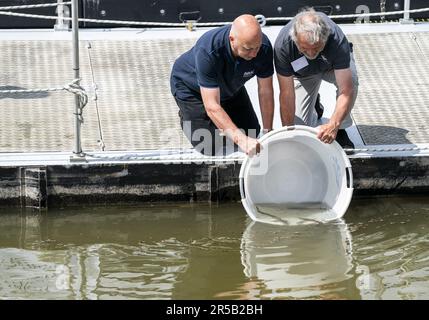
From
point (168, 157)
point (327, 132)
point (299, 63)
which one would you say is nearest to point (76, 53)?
point (168, 157)

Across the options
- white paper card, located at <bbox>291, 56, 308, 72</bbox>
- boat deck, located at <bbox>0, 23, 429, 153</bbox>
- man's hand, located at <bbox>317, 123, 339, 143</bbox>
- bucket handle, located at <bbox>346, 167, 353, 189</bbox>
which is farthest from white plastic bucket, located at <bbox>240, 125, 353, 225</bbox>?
boat deck, located at <bbox>0, 23, 429, 153</bbox>

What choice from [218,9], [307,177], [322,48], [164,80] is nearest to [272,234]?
[307,177]

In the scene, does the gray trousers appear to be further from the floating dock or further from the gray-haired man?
the floating dock

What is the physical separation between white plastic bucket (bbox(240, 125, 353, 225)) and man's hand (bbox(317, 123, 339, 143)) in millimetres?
100

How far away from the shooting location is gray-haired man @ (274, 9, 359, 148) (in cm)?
740

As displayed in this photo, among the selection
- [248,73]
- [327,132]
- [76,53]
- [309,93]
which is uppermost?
[76,53]

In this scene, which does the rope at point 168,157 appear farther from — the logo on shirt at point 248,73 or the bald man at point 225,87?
the logo on shirt at point 248,73

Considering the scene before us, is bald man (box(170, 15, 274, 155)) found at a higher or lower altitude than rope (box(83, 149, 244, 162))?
higher

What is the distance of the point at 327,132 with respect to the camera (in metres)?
7.63

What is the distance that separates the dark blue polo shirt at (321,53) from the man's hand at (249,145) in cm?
63

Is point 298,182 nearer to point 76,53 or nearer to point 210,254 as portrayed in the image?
point 210,254

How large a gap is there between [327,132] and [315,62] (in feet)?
1.85

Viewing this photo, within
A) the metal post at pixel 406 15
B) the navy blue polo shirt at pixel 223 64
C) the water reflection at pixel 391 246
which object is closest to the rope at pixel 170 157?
the navy blue polo shirt at pixel 223 64

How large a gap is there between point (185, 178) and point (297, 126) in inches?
43.8
